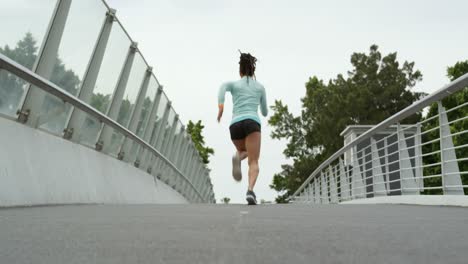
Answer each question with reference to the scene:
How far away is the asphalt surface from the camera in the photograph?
2955mm

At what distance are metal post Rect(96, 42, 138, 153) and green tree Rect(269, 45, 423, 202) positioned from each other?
139 feet

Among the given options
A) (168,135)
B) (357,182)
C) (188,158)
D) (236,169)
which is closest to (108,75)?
(236,169)

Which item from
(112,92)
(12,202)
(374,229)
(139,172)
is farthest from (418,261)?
(139,172)

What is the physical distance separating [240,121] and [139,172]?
393cm

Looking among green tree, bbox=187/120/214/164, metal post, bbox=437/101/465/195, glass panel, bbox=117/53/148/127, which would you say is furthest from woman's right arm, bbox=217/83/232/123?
green tree, bbox=187/120/214/164

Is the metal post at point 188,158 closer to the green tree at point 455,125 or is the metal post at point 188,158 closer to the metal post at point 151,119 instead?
the metal post at point 151,119

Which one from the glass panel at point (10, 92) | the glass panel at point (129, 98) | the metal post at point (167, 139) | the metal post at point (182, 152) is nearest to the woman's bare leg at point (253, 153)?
the glass panel at point (129, 98)

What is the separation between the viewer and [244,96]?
32.7ft

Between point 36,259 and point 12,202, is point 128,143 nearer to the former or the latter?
point 12,202

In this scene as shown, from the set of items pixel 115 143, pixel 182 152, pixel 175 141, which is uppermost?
pixel 182 152

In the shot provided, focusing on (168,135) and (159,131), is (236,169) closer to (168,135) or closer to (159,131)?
(159,131)

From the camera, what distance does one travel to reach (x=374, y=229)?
4.38 m

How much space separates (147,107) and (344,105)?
4201cm

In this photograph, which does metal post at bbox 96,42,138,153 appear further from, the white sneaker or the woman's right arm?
the white sneaker
